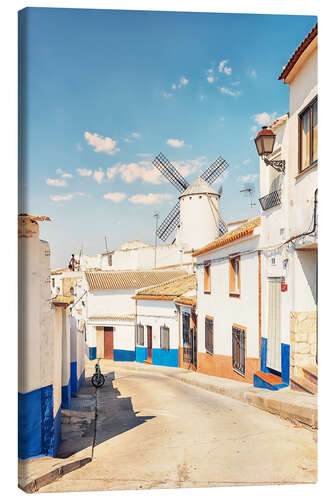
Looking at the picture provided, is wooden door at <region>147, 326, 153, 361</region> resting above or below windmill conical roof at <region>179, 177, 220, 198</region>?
below

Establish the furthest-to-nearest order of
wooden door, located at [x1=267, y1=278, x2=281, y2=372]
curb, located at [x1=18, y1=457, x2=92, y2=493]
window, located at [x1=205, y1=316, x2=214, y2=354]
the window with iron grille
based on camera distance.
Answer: window, located at [x1=205, y1=316, x2=214, y2=354], the window with iron grille, wooden door, located at [x1=267, y1=278, x2=281, y2=372], curb, located at [x1=18, y1=457, x2=92, y2=493]

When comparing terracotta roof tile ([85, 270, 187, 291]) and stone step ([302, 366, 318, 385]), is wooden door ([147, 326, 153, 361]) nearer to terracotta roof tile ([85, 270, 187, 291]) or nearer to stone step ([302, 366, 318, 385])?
terracotta roof tile ([85, 270, 187, 291])

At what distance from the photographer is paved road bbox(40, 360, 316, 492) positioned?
4438mm

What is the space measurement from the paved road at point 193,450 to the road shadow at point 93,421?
26 millimetres

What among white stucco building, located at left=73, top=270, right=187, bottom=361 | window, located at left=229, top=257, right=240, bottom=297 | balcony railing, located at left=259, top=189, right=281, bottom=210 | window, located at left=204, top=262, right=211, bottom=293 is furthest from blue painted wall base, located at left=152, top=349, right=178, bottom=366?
balcony railing, located at left=259, top=189, right=281, bottom=210

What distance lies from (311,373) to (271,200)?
2.58m

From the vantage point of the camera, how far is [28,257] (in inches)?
169

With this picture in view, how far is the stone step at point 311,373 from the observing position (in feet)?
17.5

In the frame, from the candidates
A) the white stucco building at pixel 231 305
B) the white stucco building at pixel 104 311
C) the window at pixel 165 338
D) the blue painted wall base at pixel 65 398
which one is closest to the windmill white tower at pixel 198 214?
the white stucco building at pixel 104 311

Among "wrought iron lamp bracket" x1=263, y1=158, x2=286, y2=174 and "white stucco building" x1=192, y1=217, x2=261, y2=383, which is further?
"white stucco building" x1=192, y1=217, x2=261, y2=383

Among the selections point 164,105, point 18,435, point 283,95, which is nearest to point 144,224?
point 164,105

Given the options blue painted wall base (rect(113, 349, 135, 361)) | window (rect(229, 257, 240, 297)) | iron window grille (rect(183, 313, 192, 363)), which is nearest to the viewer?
window (rect(229, 257, 240, 297))

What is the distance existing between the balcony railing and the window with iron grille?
10.4 ft
